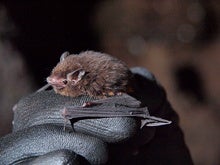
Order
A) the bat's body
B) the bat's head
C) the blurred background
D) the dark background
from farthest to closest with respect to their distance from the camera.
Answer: the blurred background → the dark background → the bat's head → the bat's body

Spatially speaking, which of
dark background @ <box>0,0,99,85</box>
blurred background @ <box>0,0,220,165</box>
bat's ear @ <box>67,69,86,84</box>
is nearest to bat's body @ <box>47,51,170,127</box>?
bat's ear @ <box>67,69,86,84</box>

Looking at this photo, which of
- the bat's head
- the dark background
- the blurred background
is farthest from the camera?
the blurred background

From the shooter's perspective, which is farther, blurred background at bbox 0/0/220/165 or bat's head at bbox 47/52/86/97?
blurred background at bbox 0/0/220/165

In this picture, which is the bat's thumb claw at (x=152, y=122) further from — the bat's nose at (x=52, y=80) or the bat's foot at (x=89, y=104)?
the bat's nose at (x=52, y=80)

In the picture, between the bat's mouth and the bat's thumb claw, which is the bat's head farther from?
the bat's thumb claw

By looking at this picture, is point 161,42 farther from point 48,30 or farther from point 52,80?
point 52,80

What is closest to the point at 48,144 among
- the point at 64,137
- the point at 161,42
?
the point at 64,137
